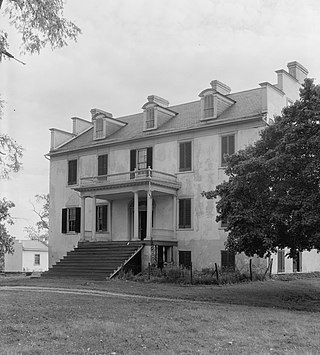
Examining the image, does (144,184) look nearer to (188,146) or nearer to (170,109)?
(188,146)

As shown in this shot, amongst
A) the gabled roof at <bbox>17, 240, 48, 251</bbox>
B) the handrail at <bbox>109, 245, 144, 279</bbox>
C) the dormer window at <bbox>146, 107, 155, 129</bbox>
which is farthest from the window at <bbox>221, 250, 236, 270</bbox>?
the gabled roof at <bbox>17, 240, 48, 251</bbox>

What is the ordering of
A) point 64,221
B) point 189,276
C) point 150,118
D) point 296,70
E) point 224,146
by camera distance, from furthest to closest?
point 64,221 → point 150,118 → point 296,70 → point 224,146 → point 189,276

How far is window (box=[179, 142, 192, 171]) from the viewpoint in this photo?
103ft

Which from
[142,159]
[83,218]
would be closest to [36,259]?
[83,218]

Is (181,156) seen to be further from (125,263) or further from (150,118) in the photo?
(125,263)

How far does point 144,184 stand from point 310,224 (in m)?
13.7

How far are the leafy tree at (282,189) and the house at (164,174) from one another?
9800 mm

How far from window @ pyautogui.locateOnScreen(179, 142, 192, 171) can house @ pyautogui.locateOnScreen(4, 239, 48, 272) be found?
114ft

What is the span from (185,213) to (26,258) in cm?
3642

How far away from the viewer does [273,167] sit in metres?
18.0

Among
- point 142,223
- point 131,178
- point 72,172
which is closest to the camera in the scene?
point 131,178

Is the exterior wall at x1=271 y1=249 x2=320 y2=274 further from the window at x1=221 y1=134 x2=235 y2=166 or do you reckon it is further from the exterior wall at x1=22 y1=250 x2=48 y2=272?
the exterior wall at x1=22 y1=250 x2=48 y2=272

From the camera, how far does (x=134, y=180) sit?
29703mm

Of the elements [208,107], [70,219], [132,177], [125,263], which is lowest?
[125,263]
